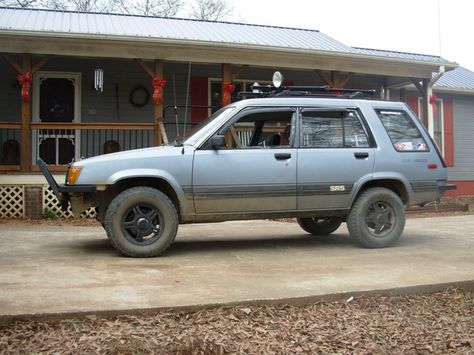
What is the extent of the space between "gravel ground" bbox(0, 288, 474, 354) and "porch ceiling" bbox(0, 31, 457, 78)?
8026 millimetres

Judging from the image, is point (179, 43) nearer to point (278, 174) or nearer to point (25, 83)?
point (25, 83)

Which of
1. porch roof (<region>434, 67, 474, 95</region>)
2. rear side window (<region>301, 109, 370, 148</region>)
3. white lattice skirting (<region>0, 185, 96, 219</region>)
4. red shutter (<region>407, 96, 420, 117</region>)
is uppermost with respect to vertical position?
porch roof (<region>434, 67, 474, 95</region>)

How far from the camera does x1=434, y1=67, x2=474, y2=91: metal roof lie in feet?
53.8

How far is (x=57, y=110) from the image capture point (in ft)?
41.6

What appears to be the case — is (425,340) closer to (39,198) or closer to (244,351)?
(244,351)

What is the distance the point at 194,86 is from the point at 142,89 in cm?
140

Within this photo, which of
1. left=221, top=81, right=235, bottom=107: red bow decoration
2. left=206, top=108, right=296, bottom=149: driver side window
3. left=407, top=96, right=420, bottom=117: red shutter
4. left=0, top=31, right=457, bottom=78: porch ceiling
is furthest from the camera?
left=407, top=96, right=420, bottom=117: red shutter

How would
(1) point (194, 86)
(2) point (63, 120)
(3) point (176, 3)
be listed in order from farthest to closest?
(3) point (176, 3), (1) point (194, 86), (2) point (63, 120)

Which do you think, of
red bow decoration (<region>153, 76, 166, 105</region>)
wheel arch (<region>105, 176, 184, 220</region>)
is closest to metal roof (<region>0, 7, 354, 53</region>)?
red bow decoration (<region>153, 76, 166, 105</region>)

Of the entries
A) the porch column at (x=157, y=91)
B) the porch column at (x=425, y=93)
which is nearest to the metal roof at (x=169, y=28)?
the porch column at (x=157, y=91)

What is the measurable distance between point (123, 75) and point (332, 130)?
8272 mm

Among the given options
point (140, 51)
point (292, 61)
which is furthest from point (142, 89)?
point (292, 61)

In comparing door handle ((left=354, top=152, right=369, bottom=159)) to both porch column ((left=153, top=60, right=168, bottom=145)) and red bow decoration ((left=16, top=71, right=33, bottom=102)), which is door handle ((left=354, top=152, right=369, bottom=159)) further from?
red bow decoration ((left=16, top=71, right=33, bottom=102))

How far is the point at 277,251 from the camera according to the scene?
602 cm
